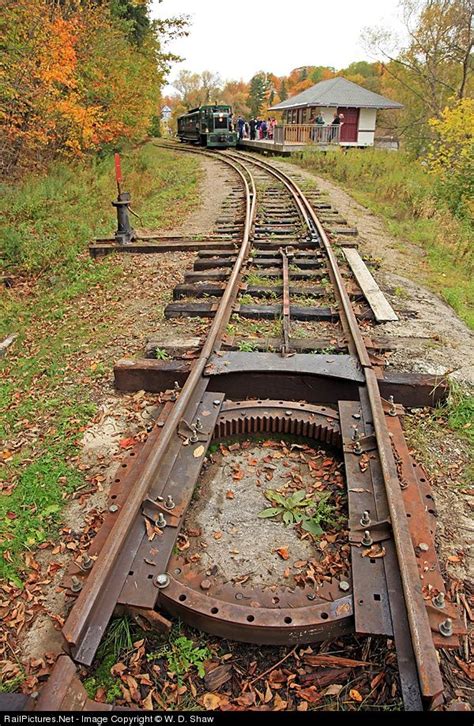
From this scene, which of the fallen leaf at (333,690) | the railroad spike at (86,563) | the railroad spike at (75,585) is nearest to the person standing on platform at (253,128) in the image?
the railroad spike at (86,563)

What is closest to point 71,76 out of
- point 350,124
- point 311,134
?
point 311,134

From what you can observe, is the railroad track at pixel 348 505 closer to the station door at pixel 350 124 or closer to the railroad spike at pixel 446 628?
the railroad spike at pixel 446 628

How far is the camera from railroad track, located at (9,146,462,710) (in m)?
1.98

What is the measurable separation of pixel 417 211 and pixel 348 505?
10362 mm

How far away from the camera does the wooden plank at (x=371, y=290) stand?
519 centimetres

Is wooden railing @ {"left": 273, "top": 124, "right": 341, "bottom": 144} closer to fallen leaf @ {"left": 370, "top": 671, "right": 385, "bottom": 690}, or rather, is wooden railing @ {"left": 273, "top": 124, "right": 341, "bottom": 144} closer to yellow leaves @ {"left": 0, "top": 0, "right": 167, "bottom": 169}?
yellow leaves @ {"left": 0, "top": 0, "right": 167, "bottom": 169}

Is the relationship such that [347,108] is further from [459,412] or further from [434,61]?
[459,412]

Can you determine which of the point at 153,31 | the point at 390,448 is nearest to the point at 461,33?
the point at 153,31

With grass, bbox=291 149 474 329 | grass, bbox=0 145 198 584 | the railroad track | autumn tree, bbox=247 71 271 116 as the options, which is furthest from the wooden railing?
autumn tree, bbox=247 71 271 116

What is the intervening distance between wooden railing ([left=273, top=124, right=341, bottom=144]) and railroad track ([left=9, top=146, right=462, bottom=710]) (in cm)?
2160

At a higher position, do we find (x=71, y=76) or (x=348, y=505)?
(x=71, y=76)

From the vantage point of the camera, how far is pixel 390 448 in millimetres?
2865

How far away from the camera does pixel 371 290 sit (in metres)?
5.78

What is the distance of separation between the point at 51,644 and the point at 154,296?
4.38 meters
